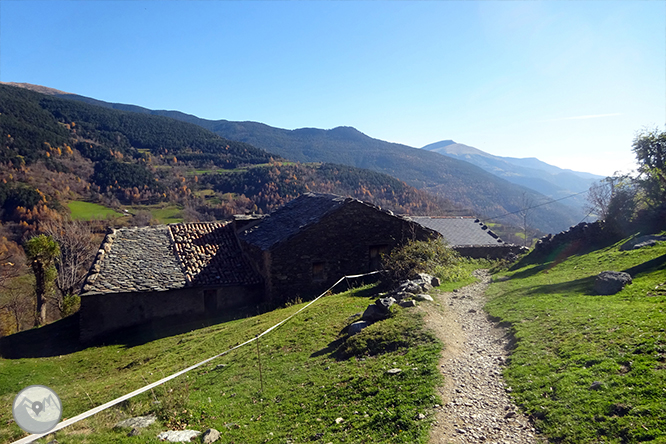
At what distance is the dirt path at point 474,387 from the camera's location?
17.4ft

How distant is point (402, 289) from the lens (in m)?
13.2

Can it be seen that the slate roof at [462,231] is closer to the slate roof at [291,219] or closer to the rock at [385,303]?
the slate roof at [291,219]

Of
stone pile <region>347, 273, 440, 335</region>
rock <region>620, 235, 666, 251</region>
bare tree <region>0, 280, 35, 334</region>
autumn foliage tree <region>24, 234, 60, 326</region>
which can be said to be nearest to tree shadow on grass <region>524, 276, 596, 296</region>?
stone pile <region>347, 273, 440, 335</region>

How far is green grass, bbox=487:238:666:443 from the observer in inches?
189

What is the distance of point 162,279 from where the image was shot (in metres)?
19.1

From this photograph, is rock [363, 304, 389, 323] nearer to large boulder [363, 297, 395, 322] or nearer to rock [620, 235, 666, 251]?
large boulder [363, 297, 395, 322]

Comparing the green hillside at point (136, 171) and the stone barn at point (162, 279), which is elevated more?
the green hillside at point (136, 171)

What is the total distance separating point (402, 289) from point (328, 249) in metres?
7.44

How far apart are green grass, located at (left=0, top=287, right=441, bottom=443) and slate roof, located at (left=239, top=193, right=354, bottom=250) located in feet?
23.2

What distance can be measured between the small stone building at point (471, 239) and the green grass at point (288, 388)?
19537 mm

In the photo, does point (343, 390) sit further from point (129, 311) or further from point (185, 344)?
point (129, 311)

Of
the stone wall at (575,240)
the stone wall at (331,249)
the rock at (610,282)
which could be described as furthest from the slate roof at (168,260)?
the stone wall at (575,240)

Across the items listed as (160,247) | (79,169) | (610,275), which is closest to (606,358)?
(610,275)

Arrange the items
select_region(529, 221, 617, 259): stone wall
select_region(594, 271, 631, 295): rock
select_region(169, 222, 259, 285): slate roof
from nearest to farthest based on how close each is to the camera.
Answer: select_region(594, 271, 631, 295): rock, select_region(169, 222, 259, 285): slate roof, select_region(529, 221, 617, 259): stone wall
